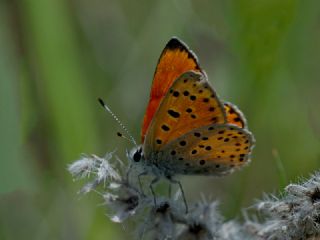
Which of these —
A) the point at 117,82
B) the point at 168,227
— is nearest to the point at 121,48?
the point at 117,82

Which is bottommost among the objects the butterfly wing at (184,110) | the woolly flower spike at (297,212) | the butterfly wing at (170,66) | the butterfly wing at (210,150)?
the woolly flower spike at (297,212)

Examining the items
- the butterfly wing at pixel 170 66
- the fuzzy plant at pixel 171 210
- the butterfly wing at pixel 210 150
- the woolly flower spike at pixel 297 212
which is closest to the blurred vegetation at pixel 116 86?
the butterfly wing at pixel 210 150

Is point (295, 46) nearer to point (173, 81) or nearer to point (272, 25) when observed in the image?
point (272, 25)

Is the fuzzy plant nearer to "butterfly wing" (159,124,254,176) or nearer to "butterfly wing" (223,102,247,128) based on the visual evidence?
"butterfly wing" (159,124,254,176)

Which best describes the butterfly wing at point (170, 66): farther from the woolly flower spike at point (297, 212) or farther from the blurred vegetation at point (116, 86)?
the blurred vegetation at point (116, 86)

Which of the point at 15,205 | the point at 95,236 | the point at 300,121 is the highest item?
the point at 15,205

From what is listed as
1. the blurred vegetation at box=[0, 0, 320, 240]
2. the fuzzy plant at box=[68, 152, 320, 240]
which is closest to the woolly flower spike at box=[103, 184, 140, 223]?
the fuzzy plant at box=[68, 152, 320, 240]
